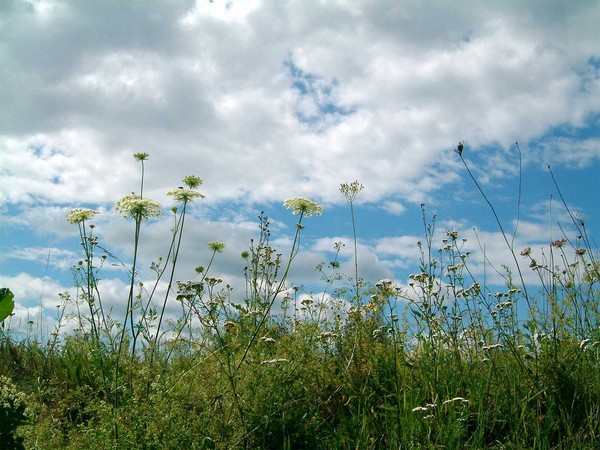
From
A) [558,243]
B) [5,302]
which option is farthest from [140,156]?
[558,243]

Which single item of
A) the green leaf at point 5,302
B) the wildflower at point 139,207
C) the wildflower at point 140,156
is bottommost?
the green leaf at point 5,302

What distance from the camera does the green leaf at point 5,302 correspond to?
316cm

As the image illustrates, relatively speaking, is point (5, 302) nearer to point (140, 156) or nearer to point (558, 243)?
point (140, 156)

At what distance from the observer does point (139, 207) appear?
4133mm

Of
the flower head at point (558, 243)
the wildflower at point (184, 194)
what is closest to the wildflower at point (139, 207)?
the wildflower at point (184, 194)

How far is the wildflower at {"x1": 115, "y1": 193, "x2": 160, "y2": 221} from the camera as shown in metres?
4.11

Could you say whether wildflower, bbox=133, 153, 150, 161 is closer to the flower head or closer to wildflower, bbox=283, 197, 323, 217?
wildflower, bbox=283, 197, 323, 217

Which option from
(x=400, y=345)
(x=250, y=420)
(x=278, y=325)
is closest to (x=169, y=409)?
(x=250, y=420)

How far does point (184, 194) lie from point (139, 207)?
410 mm

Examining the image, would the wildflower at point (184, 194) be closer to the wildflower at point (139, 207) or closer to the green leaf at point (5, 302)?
the wildflower at point (139, 207)

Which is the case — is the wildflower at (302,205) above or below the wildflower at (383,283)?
above

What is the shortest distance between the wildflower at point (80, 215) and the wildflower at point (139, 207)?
0.32m

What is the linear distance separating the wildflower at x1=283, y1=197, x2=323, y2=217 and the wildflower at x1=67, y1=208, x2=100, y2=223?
1.46m

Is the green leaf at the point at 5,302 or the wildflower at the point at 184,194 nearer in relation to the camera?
the green leaf at the point at 5,302
